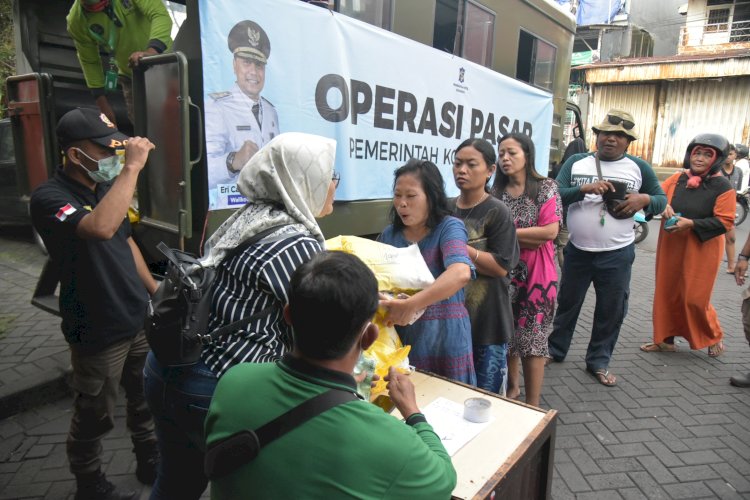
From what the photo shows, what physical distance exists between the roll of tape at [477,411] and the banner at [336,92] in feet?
6.25

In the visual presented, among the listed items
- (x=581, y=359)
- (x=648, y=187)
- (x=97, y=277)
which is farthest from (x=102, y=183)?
(x=581, y=359)

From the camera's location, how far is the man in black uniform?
6.48 ft

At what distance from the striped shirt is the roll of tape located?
637 millimetres

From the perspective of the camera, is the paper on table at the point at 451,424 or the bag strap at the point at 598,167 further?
the bag strap at the point at 598,167

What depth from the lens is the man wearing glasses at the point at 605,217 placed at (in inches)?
134

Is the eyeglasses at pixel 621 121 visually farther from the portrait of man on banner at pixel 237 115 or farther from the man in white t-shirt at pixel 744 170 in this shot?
the man in white t-shirt at pixel 744 170

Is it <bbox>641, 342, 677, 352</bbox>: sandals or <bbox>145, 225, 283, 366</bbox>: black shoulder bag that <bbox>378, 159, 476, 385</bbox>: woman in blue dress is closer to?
<bbox>145, 225, 283, 366</bbox>: black shoulder bag

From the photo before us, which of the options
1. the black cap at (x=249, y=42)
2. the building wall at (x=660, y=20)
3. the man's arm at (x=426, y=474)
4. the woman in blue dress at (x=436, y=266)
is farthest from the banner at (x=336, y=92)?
the building wall at (x=660, y=20)

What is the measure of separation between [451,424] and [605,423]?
6.76 feet

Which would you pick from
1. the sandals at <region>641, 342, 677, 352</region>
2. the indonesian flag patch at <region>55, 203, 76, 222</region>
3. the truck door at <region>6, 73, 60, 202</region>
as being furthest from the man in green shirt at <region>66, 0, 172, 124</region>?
the sandals at <region>641, 342, 677, 352</region>

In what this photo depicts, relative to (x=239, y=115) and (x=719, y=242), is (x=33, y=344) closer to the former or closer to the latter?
(x=239, y=115)

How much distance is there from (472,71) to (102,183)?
11.4ft

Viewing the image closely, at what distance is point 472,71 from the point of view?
463cm

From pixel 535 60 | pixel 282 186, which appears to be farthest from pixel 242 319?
pixel 535 60
